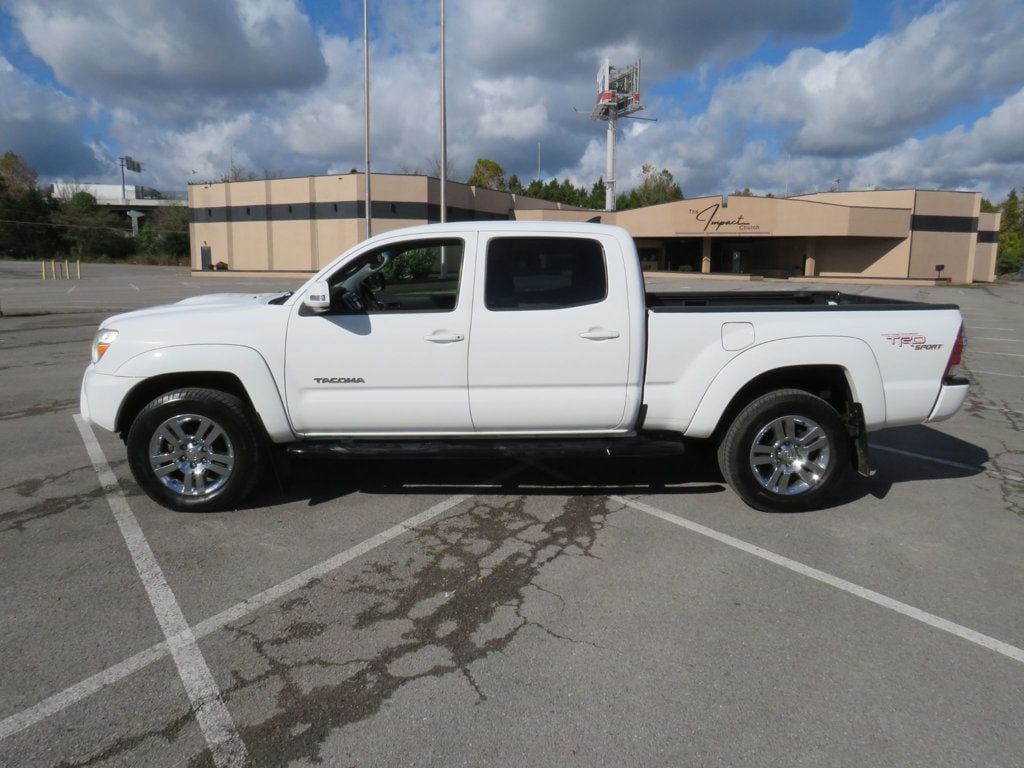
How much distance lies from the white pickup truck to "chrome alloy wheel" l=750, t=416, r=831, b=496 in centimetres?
1

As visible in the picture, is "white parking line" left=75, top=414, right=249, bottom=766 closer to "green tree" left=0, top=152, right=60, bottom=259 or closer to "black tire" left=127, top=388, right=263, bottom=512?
"black tire" left=127, top=388, right=263, bottom=512

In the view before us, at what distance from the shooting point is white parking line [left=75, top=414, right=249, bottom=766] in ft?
8.61

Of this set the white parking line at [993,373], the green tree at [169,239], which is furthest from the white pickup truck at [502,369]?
the green tree at [169,239]

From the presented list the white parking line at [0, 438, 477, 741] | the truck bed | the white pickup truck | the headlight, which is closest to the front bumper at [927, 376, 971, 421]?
the white pickup truck

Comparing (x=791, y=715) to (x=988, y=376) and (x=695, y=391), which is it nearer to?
(x=695, y=391)

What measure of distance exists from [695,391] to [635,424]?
459mm

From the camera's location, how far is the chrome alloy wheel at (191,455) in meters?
4.71

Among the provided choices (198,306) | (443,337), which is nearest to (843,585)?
(443,337)

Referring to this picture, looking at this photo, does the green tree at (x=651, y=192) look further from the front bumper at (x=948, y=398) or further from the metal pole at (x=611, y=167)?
the front bumper at (x=948, y=398)

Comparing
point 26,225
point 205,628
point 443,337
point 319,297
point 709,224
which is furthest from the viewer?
point 26,225

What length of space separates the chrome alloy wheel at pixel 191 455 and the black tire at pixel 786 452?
3.45 meters

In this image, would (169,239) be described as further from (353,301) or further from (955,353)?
(955,353)

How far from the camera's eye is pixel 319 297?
442 cm

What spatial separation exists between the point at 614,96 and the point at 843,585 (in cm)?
8089
